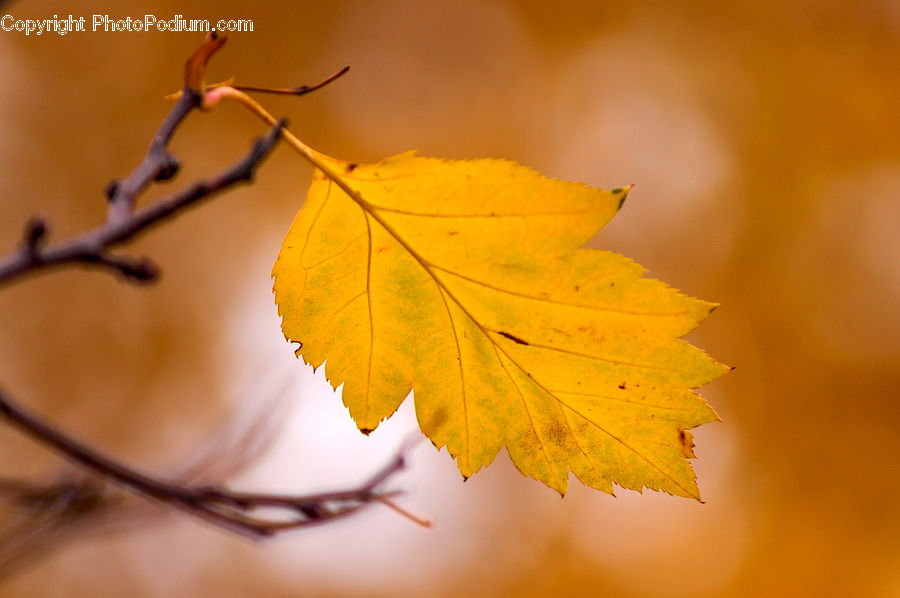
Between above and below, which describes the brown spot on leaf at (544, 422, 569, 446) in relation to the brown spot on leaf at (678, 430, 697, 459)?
below

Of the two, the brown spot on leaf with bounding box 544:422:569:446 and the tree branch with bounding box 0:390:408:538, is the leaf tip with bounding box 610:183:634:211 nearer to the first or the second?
the brown spot on leaf with bounding box 544:422:569:446

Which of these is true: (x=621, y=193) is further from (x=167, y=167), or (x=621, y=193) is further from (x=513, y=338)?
(x=167, y=167)

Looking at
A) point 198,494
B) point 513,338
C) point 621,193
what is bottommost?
Answer: point 198,494

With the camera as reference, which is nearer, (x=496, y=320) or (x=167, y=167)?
(x=167, y=167)

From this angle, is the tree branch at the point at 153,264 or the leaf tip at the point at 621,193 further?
the leaf tip at the point at 621,193

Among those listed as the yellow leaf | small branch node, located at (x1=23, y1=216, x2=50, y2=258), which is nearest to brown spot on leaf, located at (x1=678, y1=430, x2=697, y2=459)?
the yellow leaf

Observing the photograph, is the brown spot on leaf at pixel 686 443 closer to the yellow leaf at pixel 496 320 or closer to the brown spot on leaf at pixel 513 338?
the yellow leaf at pixel 496 320

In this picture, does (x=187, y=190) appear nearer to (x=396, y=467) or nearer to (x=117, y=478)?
(x=117, y=478)

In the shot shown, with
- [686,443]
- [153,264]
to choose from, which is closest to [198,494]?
[153,264]

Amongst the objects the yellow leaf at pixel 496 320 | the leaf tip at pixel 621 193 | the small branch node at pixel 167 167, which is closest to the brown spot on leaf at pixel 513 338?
Result: the yellow leaf at pixel 496 320
